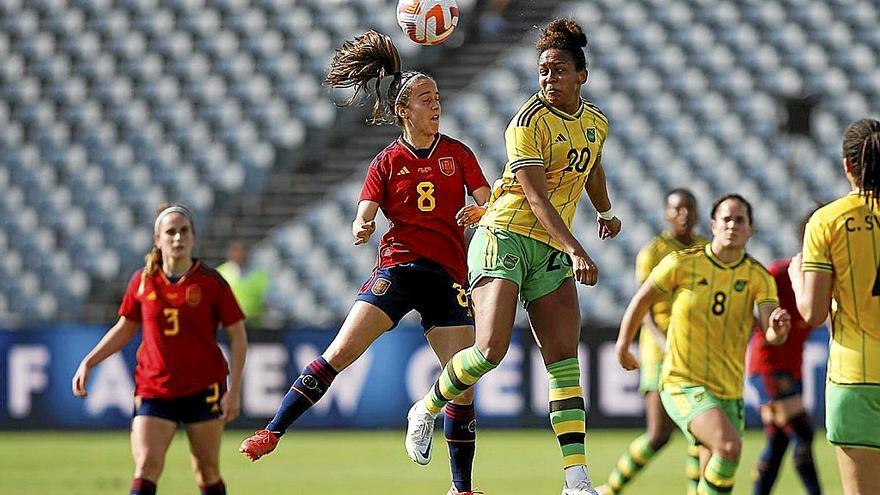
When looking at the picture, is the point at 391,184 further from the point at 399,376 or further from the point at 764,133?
the point at 764,133

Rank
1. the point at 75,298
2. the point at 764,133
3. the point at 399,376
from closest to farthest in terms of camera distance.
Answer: the point at 399,376
the point at 75,298
the point at 764,133

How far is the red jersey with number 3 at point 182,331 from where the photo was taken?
866 centimetres

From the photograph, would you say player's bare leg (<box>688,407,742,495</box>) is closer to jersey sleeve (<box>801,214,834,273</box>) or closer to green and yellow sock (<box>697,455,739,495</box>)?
green and yellow sock (<box>697,455,739,495</box>)

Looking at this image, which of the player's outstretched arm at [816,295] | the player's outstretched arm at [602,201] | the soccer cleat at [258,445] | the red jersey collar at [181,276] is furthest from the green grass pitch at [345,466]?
the player's outstretched arm at [816,295]

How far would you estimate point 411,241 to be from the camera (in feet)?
25.7

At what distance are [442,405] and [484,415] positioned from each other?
921 centimetres

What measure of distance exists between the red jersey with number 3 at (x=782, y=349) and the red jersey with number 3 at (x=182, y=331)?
4.14 m

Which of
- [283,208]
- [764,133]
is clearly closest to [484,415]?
[283,208]

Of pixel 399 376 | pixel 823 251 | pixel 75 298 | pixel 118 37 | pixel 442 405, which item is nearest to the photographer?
pixel 823 251

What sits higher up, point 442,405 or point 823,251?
point 823,251

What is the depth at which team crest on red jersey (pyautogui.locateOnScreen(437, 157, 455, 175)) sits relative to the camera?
779 cm

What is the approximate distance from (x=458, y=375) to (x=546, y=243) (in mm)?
781

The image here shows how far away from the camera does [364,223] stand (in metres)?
7.48

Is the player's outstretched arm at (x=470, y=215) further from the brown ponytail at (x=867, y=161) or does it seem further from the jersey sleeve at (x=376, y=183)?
the brown ponytail at (x=867, y=161)
